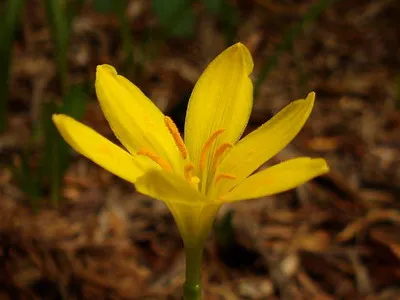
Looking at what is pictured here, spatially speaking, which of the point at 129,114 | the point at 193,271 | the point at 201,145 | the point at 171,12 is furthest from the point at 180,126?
the point at 193,271

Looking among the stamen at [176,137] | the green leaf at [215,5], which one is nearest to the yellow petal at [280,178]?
the stamen at [176,137]

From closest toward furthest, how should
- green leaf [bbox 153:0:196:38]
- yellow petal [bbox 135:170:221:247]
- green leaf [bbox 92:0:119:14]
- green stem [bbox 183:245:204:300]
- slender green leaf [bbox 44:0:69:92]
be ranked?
yellow petal [bbox 135:170:221:247]
green stem [bbox 183:245:204:300]
slender green leaf [bbox 44:0:69:92]
green leaf [bbox 153:0:196:38]
green leaf [bbox 92:0:119:14]

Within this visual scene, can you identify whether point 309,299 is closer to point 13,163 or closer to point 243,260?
point 243,260

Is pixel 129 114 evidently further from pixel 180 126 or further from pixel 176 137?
pixel 180 126

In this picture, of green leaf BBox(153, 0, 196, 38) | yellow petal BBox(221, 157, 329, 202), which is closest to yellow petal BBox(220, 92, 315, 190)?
yellow petal BBox(221, 157, 329, 202)

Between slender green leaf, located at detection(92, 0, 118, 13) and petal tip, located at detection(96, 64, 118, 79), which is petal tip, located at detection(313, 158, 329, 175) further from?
slender green leaf, located at detection(92, 0, 118, 13)

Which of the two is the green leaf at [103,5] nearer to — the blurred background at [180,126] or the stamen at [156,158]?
the blurred background at [180,126]
